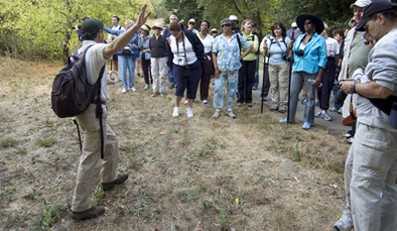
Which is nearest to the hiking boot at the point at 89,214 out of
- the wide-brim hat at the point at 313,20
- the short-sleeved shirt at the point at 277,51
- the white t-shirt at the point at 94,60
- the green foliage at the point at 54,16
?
the white t-shirt at the point at 94,60

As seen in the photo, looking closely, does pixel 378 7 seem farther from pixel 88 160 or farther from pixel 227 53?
pixel 227 53

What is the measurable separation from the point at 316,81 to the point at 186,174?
2683 millimetres

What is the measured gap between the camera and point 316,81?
5422mm

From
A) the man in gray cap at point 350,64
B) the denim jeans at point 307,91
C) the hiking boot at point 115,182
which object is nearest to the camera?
the man in gray cap at point 350,64

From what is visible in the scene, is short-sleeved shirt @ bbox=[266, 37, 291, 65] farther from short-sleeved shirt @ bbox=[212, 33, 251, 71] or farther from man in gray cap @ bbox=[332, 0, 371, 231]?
man in gray cap @ bbox=[332, 0, 371, 231]

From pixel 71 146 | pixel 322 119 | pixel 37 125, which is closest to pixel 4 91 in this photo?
pixel 37 125

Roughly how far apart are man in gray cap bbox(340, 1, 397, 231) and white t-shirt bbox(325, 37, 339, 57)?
4.56 metres

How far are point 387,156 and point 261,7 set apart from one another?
22.4m

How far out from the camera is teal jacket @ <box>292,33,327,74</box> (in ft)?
17.7

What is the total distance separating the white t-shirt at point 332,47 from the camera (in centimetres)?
681

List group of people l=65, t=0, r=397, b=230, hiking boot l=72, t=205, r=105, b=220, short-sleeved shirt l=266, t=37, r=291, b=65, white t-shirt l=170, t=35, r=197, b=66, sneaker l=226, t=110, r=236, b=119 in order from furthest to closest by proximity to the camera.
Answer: sneaker l=226, t=110, r=236, b=119, short-sleeved shirt l=266, t=37, r=291, b=65, white t-shirt l=170, t=35, r=197, b=66, hiking boot l=72, t=205, r=105, b=220, group of people l=65, t=0, r=397, b=230

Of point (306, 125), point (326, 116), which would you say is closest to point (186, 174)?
point (306, 125)

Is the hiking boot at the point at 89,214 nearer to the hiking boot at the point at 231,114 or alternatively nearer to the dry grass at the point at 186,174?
the dry grass at the point at 186,174

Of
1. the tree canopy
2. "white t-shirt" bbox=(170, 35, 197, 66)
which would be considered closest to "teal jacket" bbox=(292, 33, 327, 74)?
"white t-shirt" bbox=(170, 35, 197, 66)
